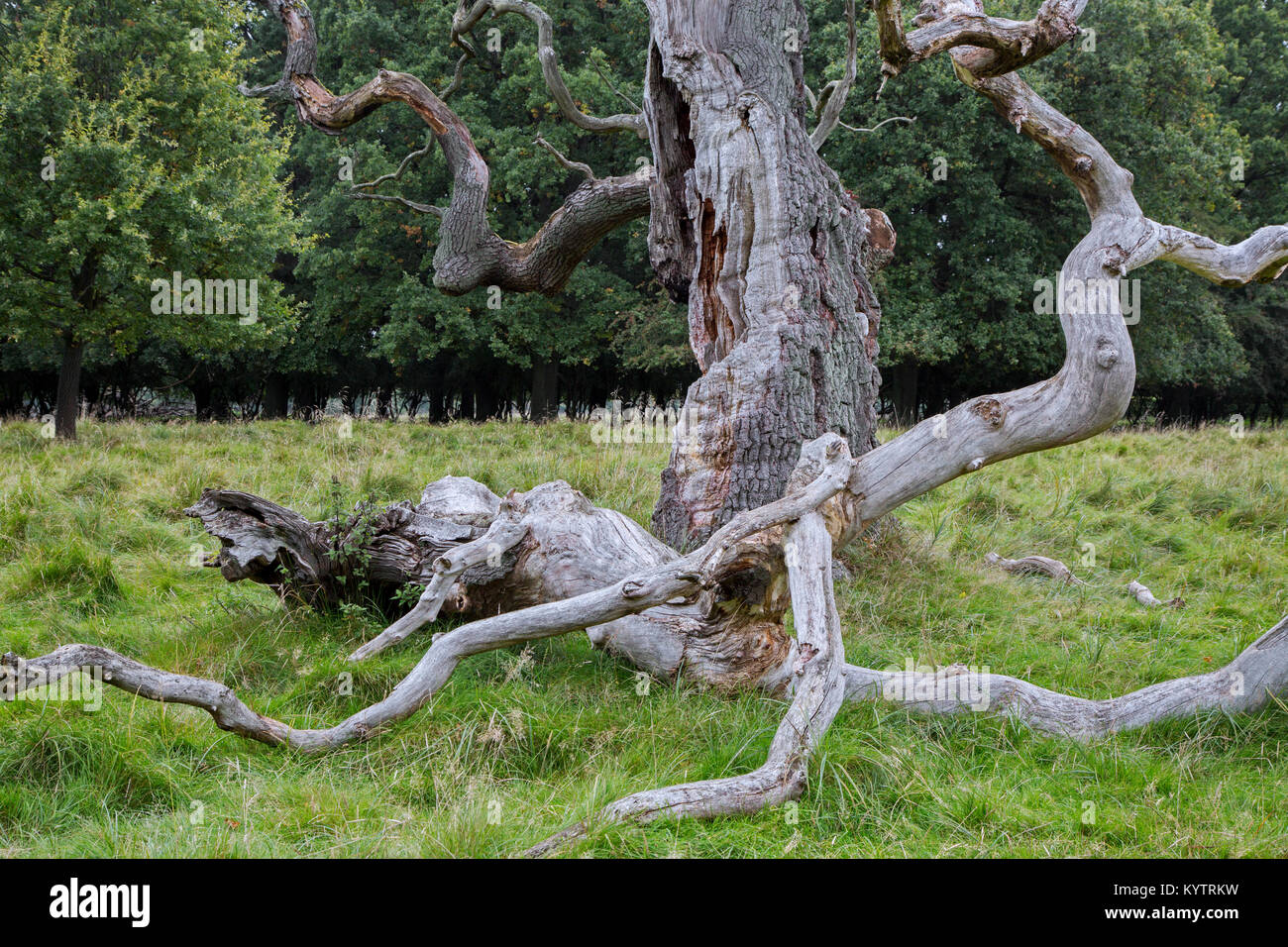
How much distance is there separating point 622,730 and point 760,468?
7.48ft

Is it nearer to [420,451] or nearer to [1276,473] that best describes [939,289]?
[1276,473]

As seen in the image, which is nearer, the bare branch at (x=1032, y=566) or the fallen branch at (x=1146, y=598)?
the fallen branch at (x=1146, y=598)

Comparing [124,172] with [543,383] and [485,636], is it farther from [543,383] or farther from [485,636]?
[485,636]

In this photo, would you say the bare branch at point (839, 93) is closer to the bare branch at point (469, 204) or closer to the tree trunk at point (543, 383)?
the bare branch at point (469, 204)

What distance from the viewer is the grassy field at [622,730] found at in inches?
114

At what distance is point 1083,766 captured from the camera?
11.3 feet

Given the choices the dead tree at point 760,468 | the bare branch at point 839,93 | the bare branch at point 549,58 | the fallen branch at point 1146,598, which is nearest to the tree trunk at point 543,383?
the bare branch at point 549,58

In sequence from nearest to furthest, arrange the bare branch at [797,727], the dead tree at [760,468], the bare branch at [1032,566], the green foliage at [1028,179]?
the bare branch at [797,727]
the dead tree at [760,468]
the bare branch at [1032,566]
the green foliage at [1028,179]

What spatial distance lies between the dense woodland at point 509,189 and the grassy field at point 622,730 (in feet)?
26.3

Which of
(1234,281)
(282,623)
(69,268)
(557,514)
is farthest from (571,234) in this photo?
(69,268)

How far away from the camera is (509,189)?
1903 centimetres

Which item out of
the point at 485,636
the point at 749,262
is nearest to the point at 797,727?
the point at 485,636

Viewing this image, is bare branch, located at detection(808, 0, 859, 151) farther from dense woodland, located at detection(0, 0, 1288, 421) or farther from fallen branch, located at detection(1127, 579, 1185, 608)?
dense woodland, located at detection(0, 0, 1288, 421)

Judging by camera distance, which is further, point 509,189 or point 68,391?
point 509,189
